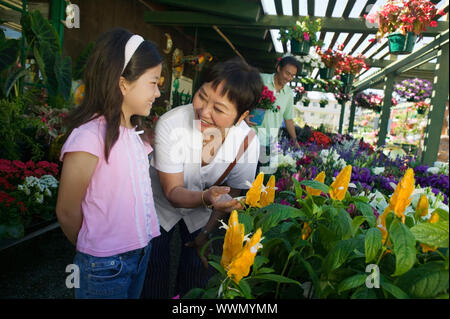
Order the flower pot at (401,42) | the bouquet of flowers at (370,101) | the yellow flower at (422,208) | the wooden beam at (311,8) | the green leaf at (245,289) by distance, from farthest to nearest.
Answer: the bouquet of flowers at (370,101), the wooden beam at (311,8), the flower pot at (401,42), the yellow flower at (422,208), the green leaf at (245,289)

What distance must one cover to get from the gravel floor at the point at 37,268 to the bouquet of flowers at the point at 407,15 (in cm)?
372

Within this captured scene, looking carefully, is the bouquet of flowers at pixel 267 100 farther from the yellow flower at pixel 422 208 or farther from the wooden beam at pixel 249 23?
the wooden beam at pixel 249 23

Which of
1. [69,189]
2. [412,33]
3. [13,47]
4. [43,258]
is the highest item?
[412,33]

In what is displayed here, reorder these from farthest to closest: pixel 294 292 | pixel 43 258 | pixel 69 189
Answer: pixel 43 258, pixel 69 189, pixel 294 292

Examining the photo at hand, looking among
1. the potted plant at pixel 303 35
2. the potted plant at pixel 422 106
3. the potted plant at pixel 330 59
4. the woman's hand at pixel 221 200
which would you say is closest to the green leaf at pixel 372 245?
the woman's hand at pixel 221 200

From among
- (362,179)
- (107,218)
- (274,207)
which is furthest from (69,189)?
(362,179)

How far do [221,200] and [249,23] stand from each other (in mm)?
5812

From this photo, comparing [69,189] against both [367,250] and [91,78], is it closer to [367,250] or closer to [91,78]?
[91,78]

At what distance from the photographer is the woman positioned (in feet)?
4.85

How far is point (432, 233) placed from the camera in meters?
0.47

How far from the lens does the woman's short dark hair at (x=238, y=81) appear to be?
4.81 ft

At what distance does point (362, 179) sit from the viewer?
194 cm

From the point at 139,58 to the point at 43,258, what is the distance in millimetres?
1916

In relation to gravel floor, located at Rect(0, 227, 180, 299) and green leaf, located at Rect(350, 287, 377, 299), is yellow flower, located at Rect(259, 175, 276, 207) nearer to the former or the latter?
green leaf, located at Rect(350, 287, 377, 299)
